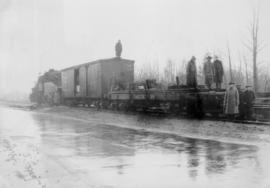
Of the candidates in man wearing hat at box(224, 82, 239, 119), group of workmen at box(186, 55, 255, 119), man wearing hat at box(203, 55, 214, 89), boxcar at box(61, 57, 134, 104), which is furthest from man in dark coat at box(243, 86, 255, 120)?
boxcar at box(61, 57, 134, 104)

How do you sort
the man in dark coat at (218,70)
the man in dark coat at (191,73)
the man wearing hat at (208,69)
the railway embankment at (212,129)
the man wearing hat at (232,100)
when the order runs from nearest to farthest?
the railway embankment at (212,129)
the man wearing hat at (232,100)
the man in dark coat at (218,70)
the man wearing hat at (208,69)
the man in dark coat at (191,73)

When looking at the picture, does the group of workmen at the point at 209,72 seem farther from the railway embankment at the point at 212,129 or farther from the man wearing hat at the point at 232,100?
the railway embankment at the point at 212,129

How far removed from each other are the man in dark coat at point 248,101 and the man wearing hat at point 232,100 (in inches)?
16.5

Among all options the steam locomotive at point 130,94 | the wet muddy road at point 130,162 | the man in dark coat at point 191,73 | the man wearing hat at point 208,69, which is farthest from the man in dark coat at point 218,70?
the wet muddy road at point 130,162

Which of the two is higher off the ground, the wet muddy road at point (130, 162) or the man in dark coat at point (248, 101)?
the man in dark coat at point (248, 101)

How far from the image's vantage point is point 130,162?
8516 millimetres

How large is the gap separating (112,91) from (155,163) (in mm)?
17954

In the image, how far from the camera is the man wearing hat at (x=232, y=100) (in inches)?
666

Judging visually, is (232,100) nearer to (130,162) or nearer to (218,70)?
(218,70)

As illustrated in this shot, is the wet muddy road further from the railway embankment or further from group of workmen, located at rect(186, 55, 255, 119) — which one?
group of workmen, located at rect(186, 55, 255, 119)

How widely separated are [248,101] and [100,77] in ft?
40.8

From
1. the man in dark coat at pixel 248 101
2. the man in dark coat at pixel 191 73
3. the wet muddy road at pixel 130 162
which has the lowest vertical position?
the wet muddy road at pixel 130 162

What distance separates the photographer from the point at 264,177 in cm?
689

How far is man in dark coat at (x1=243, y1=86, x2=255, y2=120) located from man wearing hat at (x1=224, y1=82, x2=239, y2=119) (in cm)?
42
